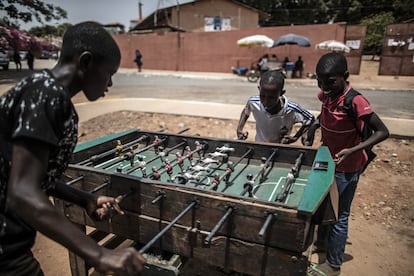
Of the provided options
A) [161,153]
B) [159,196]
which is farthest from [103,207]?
[161,153]

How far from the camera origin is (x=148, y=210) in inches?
78.2

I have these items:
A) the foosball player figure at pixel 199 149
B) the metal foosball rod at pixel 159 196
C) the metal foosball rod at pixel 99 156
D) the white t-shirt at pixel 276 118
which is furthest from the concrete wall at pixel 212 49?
the metal foosball rod at pixel 159 196

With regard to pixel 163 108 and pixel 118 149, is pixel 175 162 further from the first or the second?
pixel 163 108

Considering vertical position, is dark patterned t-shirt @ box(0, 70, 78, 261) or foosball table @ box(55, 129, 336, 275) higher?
dark patterned t-shirt @ box(0, 70, 78, 261)

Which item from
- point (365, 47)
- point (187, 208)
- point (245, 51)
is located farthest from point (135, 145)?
point (245, 51)

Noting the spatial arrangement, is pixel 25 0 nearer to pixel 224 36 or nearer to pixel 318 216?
pixel 318 216

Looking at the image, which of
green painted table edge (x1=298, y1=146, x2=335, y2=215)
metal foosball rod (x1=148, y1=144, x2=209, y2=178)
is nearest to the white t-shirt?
metal foosball rod (x1=148, y1=144, x2=209, y2=178)

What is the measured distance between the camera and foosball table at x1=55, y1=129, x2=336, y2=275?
5.41 feet

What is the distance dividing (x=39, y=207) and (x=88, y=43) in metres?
0.71

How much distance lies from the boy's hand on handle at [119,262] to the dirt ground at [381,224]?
2475 millimetres

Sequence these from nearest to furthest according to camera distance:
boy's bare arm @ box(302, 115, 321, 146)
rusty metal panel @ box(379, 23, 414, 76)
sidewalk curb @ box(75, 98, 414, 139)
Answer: boy's bare arm @ box(302, 115, 321, 146) → rusty metal panel @ box(379, 23, 414, 76) → sidewalk curb @ box(75, 98, 414, 139)

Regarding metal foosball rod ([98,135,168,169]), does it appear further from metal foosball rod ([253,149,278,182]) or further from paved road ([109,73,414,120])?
paved road ([109,73,414,120])

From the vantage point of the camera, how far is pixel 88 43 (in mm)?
1311

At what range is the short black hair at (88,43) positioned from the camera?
1.31 metres
